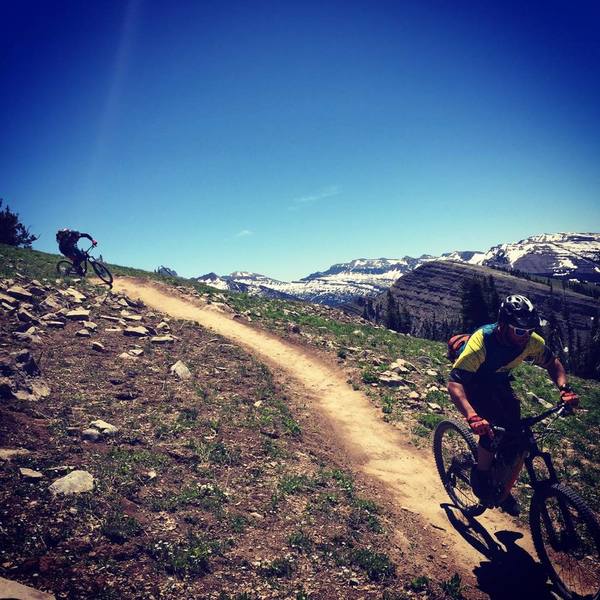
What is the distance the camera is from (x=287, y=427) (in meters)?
13.4

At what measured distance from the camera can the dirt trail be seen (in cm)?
949

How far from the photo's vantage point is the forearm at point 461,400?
7826mm

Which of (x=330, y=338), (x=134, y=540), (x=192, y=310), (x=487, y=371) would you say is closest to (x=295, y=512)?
(x=134, y=540)

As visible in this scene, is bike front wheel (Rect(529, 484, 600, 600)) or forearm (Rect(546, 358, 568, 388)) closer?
bike front wheel (Rect(529, 484, 600, 600))

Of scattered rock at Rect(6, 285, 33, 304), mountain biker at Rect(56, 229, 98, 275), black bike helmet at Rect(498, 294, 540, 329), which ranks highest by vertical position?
mountain biker at Rect(56, 229, 98, 275)

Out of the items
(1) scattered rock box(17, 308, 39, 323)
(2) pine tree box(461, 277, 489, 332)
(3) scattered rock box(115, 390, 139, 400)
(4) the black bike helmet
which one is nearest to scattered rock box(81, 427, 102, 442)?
(3) scattered rock box(115, 390, 139, 400)

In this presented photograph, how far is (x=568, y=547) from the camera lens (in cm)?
736

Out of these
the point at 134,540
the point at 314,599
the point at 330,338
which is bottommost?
the point at 314,599

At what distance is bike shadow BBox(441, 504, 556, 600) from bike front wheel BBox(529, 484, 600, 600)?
0.34m

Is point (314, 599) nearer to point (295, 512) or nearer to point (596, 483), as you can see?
point (295, 512)

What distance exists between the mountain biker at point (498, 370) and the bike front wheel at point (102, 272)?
87.7ft

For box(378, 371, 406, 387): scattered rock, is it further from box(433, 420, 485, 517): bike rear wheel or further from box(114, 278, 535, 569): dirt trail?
box(433, 420, 485, 517): bike rear wheel

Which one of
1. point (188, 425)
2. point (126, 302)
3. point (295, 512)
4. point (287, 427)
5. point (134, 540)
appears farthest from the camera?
point (126, 302)

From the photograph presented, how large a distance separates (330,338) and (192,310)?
431 inches
